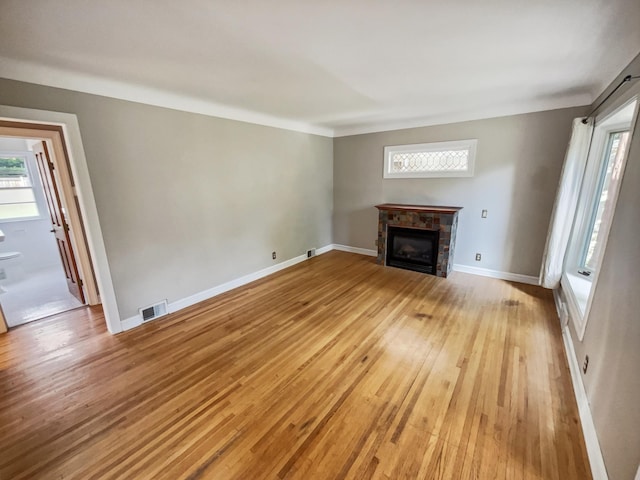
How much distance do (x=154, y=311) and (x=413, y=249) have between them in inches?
149

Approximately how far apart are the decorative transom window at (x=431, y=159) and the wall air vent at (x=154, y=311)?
3967 mm

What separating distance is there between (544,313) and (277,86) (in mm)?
3774

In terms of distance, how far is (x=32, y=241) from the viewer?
471cm

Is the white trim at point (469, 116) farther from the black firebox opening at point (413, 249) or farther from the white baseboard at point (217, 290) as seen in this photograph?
the white baseboard at point (217, 290)

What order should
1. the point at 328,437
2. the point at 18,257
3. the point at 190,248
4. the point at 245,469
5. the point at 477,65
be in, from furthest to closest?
the point at 18,257 → the point at 190,248 → the point at 477,65 → the point at 328,437 → the point at 245,469

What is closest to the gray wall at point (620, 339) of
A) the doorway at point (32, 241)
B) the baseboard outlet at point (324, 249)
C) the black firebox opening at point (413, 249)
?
the black firebox opening at point (413, 249)

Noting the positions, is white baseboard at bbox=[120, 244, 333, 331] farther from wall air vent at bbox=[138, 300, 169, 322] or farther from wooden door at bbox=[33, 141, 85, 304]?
wooden door at bbox=[33, 141, 85, 304]

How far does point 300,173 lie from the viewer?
4.58 meters

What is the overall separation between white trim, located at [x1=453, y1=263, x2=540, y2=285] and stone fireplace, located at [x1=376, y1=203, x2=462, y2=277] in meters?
0.22

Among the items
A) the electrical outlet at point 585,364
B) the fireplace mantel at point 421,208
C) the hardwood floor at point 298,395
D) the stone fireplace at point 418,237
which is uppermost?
the fireplace mantel at point 421,208

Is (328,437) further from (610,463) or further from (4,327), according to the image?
(4,327)

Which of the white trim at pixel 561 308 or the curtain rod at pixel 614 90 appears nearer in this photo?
the curtain rod at pixel 614 90

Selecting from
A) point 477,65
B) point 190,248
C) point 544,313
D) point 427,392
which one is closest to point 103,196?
point 190,248

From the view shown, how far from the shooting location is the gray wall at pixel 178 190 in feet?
7.94
